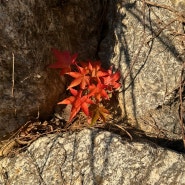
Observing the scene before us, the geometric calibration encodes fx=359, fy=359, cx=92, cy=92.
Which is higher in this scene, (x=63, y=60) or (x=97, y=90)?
(x=63, y=60)

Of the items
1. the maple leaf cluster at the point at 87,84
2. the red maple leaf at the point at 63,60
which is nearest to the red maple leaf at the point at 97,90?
the maple leaf cluster at the point at 87,84

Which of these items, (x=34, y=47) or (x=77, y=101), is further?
(x=77, y=101)

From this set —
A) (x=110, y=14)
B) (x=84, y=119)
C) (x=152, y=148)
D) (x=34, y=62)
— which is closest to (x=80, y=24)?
(x=110, y=14)

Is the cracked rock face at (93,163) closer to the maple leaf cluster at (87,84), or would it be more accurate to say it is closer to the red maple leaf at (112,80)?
the maple leaf cluster at (87,84)

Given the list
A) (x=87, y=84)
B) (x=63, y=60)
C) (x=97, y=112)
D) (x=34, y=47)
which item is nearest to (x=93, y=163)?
(x=97, y=112)

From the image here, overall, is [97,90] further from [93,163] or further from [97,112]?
[93,163]

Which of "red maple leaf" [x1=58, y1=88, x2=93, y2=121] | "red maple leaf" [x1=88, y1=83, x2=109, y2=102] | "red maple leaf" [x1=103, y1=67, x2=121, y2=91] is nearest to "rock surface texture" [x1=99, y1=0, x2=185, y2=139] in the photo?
"red maple leaf" [x1=103, y1=67, x2=121, y2=91]

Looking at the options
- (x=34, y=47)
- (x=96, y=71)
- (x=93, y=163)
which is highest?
(x=34, y=47)

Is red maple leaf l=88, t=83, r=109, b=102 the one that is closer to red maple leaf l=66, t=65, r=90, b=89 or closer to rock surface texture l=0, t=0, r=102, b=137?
red maple leaf l=66, t=65, r=90, b=89
